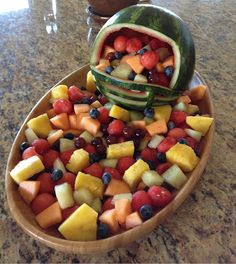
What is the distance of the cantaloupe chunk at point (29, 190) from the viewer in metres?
0.76

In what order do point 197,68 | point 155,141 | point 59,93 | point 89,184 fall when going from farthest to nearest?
point 197,68
point 59,93
point 155,141
point 89,184

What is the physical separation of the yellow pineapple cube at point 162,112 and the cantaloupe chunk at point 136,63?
0.34 ft

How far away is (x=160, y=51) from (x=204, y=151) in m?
0.29

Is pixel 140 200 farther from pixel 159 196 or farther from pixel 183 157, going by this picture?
pixel 183 157

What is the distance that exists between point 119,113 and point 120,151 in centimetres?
13

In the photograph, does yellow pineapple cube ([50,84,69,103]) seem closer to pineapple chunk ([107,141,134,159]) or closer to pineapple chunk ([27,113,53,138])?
pineapple chunk ([27,113,53,138])

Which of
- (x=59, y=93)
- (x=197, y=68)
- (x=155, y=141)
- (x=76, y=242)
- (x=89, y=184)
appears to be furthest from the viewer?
(x=197, y=68)

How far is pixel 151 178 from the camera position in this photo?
0.79 m

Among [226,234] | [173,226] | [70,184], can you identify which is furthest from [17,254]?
[226,234]

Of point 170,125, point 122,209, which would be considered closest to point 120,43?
point 170,125

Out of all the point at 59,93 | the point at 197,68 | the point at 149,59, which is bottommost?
the point at 197,68

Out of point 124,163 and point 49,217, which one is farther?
point 124,163

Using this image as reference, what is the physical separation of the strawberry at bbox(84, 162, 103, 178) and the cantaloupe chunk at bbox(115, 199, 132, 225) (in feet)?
0.33

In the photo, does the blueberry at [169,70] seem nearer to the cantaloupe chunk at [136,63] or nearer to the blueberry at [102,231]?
the cantaloupe chunk at [136,63]
